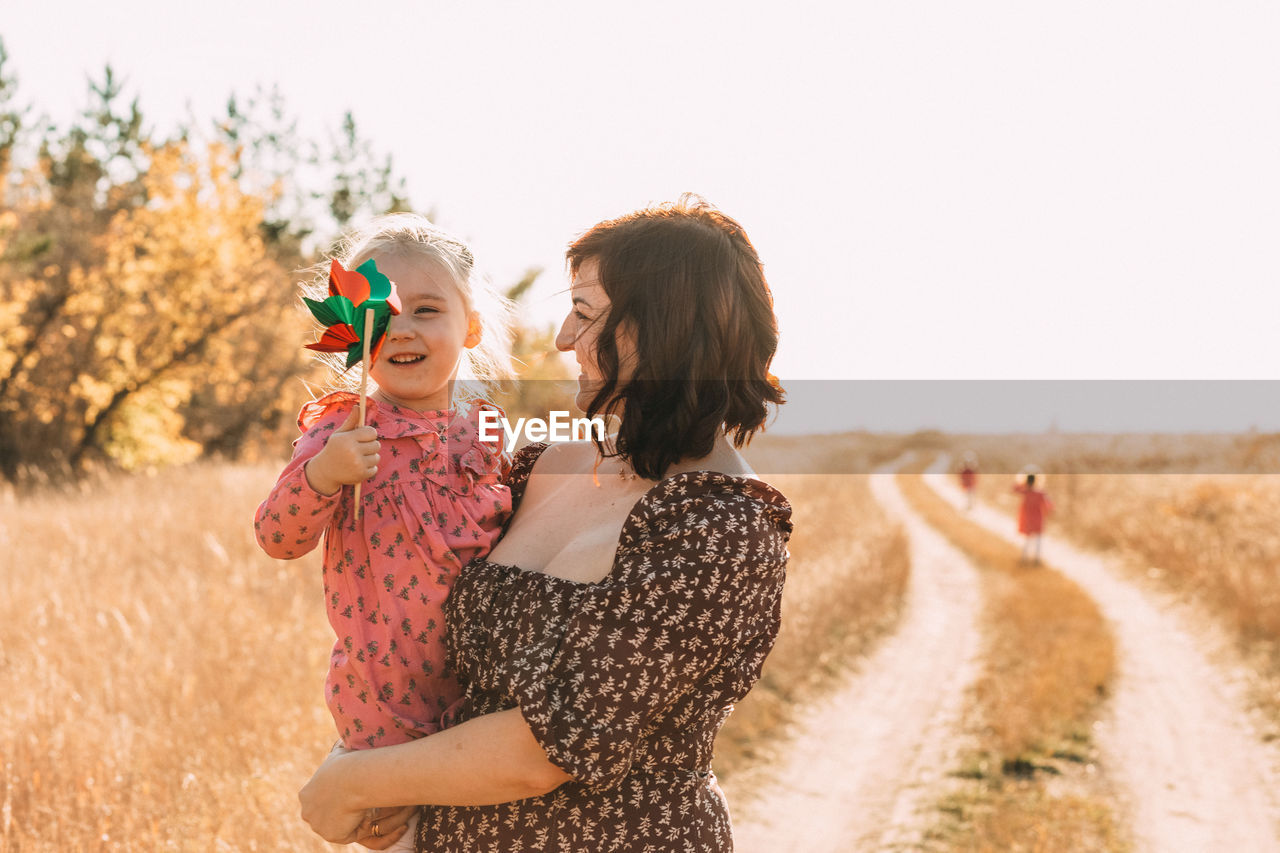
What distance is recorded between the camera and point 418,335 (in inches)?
76.7

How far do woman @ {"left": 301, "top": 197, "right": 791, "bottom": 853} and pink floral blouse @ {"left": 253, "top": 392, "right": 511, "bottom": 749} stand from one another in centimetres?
9

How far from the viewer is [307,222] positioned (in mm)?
20938

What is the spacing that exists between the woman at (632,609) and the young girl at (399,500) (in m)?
0.09

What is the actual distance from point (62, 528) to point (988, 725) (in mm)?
A: 7467

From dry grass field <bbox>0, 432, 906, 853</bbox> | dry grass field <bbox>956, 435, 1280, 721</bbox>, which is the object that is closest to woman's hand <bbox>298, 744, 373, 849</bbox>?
dry grass field <bbox>0, 432, 906, 853</bbox>

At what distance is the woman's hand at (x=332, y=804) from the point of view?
166 cm

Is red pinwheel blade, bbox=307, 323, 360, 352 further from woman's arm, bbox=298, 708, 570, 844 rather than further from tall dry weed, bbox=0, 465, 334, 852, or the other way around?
tall dry weed, bbox=0, 465, 334, 852

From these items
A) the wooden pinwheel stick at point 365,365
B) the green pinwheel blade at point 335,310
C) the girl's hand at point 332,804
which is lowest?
the girl's hand at point 332,804

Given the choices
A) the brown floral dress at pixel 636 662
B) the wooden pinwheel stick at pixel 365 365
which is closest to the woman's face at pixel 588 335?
the brown floral dress at pixel 636 662

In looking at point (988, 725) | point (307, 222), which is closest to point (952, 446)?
point (307, 222)

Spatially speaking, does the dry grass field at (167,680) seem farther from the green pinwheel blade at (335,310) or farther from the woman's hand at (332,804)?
the green pinwheel blade at (335,310)

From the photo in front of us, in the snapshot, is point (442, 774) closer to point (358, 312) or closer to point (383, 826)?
point (383, 826)

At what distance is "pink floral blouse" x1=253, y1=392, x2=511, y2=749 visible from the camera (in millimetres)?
1792

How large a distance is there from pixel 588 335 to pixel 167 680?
376 cm
